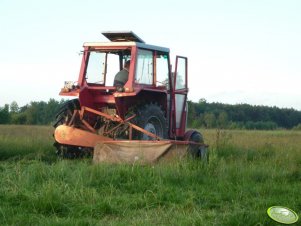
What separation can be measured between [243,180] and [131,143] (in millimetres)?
2251

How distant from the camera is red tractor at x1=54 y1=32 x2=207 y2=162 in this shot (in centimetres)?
1034

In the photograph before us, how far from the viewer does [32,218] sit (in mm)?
5473

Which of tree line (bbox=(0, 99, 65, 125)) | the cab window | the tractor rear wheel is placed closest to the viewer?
the tractor rear wheel

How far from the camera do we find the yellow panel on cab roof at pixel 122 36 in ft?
36.9

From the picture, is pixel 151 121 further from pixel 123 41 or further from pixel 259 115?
pixel 259 115

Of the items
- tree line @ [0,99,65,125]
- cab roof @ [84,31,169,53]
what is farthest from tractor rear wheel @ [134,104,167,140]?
tree line @ [0,99,65,125]

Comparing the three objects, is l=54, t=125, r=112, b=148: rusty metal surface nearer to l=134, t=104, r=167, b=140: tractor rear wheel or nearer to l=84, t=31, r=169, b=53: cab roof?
l=134, t=104, r=167, b=140: tractor rear wheel

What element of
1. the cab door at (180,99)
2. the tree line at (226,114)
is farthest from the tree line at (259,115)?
the cab door at (180,99)

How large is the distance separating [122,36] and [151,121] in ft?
6.45

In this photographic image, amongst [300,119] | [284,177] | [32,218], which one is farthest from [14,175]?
[300,119]

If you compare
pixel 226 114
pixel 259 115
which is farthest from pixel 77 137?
pixel 259 115

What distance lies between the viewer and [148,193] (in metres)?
6.76

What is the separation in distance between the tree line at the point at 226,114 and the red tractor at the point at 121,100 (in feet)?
66.7

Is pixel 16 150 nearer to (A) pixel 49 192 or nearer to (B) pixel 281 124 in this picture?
(A) pixel 49 192
